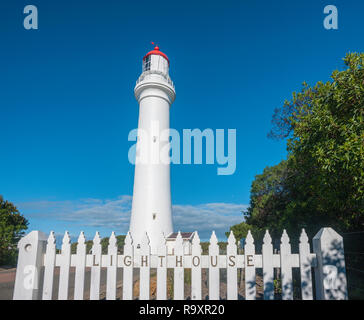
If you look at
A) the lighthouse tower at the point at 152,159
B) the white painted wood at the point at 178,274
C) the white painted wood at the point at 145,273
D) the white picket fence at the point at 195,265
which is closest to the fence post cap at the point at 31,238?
the white picket fence at the point at 195,265

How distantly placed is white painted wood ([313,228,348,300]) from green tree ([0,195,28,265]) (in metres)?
20.6

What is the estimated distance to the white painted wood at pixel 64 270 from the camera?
4762 mm

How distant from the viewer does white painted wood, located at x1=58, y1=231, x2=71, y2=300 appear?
4.76m

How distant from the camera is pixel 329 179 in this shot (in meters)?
8.03

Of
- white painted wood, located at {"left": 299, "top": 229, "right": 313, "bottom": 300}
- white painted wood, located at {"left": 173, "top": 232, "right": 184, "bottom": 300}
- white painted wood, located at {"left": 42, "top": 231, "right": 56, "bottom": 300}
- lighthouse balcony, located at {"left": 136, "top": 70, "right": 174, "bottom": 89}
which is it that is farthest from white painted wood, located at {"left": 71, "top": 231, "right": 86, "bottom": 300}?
lighthouse balcony, located at {"left": 136, "top": 70, "right": 174, "bottom": 89}

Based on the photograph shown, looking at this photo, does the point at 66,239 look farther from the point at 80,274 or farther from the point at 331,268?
the point at 331,268

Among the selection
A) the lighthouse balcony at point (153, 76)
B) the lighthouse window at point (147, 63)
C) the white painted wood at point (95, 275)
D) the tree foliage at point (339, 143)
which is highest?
the lighthouse window at point (147, 63)

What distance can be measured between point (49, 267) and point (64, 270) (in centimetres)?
29

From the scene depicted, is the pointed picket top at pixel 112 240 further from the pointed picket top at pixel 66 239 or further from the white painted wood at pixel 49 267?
the white painted wood at pixel 49 267

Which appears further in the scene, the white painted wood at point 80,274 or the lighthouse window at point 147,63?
the lighthouse window at point 147,63

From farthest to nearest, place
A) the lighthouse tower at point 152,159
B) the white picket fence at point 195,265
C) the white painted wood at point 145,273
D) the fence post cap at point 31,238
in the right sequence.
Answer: the lighthouse tower at point 152,159, the fence post cap at point 31,238, the white painted wood at point 145,273, the white picket fence at point 195,265
